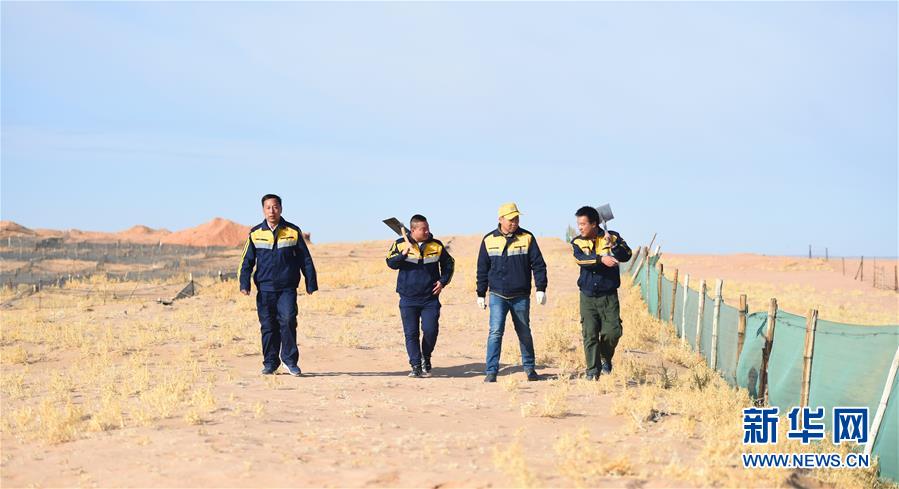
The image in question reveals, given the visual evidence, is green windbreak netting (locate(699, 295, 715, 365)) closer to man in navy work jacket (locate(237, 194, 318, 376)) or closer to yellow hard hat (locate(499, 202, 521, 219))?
yellow hard hat (locate(499, 202, 521, 219))

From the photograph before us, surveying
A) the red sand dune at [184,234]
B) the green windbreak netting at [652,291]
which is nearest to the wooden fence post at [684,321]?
the green windbreak netting at [652,291]

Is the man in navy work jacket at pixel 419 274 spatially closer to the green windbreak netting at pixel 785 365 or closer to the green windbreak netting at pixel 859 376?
the green windbreak netting at pixel 785 365

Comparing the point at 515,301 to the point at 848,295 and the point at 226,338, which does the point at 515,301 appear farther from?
the point at 848,295

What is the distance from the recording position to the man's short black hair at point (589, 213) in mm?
10469

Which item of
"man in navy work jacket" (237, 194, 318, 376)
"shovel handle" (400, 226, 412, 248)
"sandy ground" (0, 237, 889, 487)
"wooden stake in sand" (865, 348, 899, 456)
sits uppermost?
"shovel handle" (400, 226, 412, 248)

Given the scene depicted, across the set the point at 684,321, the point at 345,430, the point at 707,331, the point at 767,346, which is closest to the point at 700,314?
the point at 707,331

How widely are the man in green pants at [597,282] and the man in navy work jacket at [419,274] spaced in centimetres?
163

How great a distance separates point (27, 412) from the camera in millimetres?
8328

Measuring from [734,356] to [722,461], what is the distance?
221 inches

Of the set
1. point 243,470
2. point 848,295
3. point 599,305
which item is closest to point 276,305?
point 599,305

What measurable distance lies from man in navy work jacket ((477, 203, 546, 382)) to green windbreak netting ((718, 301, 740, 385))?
2.96 m

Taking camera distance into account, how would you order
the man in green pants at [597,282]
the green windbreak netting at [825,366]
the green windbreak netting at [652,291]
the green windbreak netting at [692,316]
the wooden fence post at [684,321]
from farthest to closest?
the green windbreak netting at [652,291] → the wooden fence post at [684,321] → the green windbreak netting at [692,316] → the man in green pants at [597,282] → the green windbreak netting at [825,366]

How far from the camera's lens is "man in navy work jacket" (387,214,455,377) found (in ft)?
36.3

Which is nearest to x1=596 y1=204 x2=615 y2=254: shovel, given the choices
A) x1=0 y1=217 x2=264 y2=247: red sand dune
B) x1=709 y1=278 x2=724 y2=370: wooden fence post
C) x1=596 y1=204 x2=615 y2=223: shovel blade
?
x1=596 y1=204 x2=615 y2=223: shovel blade
